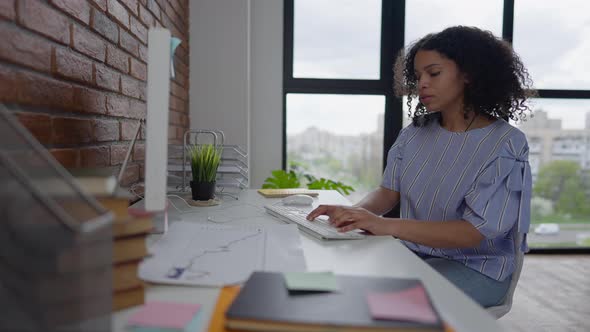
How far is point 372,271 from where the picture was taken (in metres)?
0.80

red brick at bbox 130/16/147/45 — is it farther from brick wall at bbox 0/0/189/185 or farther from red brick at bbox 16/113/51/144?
red brick at bbox 16/113/51/144

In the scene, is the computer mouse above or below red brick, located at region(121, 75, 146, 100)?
below

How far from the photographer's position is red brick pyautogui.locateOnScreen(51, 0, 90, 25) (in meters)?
0.97

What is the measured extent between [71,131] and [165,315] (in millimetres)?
660

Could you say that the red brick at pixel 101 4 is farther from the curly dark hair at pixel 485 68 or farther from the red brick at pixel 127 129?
the curly dark hair at pixel 485 68

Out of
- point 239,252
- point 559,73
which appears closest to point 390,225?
point 239,252

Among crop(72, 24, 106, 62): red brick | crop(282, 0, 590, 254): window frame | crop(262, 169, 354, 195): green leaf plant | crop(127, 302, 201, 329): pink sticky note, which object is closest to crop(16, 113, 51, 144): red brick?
crop(72, 24, 106, 62): red brick

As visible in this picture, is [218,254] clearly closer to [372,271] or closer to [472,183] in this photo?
[372,271]

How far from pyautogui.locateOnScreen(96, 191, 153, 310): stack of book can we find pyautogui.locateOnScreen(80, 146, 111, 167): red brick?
0.59 m

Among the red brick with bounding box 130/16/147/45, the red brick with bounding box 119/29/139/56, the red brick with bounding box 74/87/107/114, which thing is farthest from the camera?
the red brick with bounding box 130/16/147/45

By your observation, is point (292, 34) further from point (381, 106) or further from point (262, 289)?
point (262, 289)

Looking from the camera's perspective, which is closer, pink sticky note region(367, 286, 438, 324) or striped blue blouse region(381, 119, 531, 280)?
pink sticky note region(367, 286, 438, 324)

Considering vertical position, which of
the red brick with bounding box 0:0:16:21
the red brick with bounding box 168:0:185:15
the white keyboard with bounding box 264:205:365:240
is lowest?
the white keyboard with bounding box 264:205:365:240

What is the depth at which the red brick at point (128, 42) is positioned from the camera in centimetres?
141
